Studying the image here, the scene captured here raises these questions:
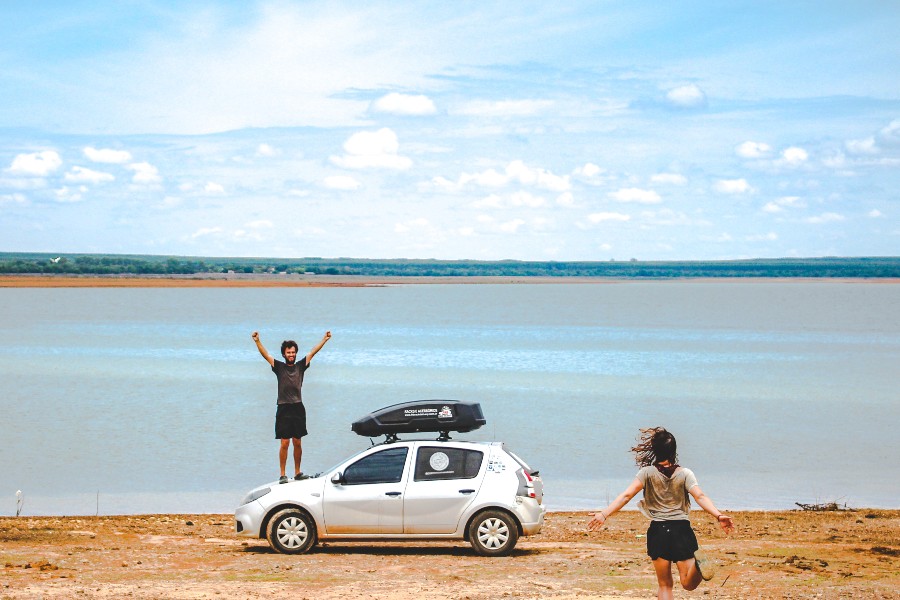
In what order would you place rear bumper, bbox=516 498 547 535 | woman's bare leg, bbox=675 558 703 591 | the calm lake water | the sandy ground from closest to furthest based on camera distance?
1. woman's bare leg, bbox=675 558 703 591
2. the sandy ground
3. rear bumper, bbox=516 498 547 535
4. the calm lake water

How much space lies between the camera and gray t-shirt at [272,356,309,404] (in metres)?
15.9

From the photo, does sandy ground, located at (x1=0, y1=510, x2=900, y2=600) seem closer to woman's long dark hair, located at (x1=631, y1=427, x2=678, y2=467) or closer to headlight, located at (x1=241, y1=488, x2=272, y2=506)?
headlight, located at (x1=241, y1=488, x2=272, y2=506)

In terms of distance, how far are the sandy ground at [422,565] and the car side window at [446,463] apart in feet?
3.15

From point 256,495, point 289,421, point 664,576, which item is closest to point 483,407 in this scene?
point 289,421

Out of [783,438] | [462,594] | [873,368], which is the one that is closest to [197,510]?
[462,594]

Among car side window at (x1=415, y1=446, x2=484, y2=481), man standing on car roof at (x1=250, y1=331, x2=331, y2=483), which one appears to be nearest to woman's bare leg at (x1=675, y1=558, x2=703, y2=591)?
car side window at (x1=415, y1=446, x2=484, y2=481)

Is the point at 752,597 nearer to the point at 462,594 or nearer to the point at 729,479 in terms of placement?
the point at 462,594

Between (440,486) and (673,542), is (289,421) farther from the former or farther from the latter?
(673,542)

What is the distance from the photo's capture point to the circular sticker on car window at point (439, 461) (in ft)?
45.4

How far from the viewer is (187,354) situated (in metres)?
66.0

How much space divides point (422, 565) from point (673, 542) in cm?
474

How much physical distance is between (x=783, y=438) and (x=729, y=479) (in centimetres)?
859

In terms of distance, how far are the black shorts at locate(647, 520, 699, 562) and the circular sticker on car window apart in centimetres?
490

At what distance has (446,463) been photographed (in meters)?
13.8
